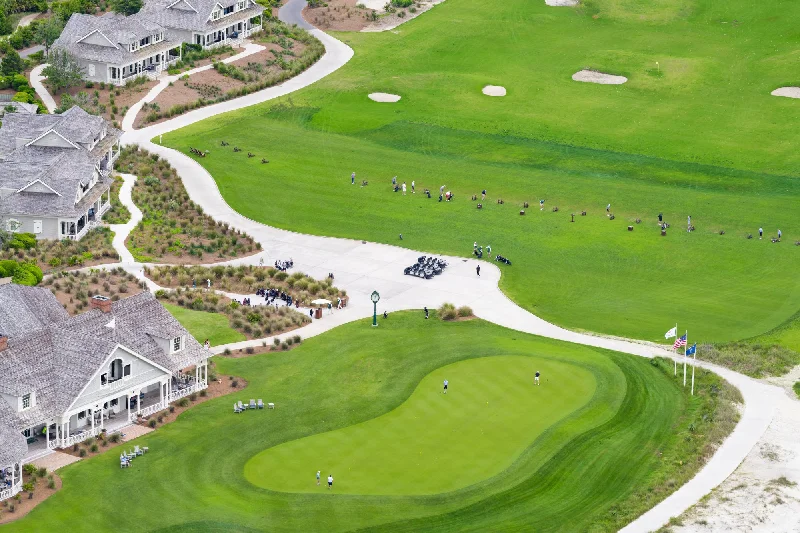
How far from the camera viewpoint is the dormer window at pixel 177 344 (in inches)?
4043

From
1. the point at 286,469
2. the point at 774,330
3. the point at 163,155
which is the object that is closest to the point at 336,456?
the point at 286,469

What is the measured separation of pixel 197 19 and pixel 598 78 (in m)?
49.5

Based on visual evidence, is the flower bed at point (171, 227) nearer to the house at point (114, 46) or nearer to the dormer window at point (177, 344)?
the house at point (114, 46)

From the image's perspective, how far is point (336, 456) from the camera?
93.2m

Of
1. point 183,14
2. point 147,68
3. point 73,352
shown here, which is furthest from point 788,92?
point 73,352

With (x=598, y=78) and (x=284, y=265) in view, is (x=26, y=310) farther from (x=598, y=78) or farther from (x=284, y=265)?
(x=598, y=78)

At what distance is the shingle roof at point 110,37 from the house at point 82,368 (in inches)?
2765

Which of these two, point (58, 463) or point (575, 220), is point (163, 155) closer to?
point (575, 220)

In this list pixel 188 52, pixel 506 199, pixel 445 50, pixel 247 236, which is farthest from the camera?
pixel 445 50

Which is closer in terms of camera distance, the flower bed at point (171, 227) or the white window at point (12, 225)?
the white window at point (12, 225)

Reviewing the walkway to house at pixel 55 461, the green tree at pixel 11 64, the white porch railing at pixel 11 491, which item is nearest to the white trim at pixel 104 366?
the walkway to house at pixel 55 461

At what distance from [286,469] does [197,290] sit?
113ft

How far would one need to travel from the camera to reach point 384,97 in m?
179

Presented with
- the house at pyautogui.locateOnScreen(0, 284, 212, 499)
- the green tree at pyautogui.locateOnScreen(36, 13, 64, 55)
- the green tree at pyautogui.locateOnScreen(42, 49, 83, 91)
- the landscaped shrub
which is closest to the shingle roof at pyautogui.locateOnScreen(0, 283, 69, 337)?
the house at pyautogui.locateOnScreen(0, 284, 212, 499)
